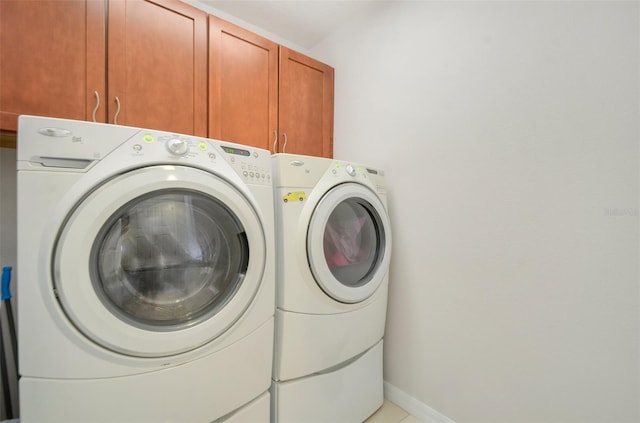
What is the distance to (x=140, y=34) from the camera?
1.16 metres

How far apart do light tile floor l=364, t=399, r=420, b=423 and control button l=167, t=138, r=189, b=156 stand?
1.53m

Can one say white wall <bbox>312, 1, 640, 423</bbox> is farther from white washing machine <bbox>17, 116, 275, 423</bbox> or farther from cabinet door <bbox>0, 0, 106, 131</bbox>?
cabinet door <bbox>0, 0, 106, 131</bbox>

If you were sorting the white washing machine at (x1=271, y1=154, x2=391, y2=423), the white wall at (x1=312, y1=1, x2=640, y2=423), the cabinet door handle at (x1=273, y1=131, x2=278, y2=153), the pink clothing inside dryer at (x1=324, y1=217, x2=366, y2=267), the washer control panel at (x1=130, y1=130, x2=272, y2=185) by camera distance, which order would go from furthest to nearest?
the cabinet door handle at (x1=273, y1=131, x2=278, y2=153) → the pink clothing inside dryer at (x1=324, y1=217, x2=366, y2=267) → the white washing machine at (x1=271, y1=154, x2=391, y2=423) → the white wall at (x1=312, y1=1, x2=640, y2=423) → the washer control panel at (x1=130, y1=130, x2=272, y2=185)

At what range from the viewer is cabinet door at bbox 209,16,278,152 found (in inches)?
52.9

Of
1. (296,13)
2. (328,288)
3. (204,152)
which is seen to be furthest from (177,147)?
(296,13)

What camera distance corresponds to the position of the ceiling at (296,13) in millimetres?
1627

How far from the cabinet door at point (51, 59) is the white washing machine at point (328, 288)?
0.78 meters

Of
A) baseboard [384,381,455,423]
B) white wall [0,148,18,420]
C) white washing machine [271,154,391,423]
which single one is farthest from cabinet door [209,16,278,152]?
baseboard [384,381,455,423]

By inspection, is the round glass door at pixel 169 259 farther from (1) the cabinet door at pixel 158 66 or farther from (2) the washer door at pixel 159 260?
(1) the cabinet door at pixel 158 66

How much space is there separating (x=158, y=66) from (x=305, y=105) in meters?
0.82

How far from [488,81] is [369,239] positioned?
889 millimetres

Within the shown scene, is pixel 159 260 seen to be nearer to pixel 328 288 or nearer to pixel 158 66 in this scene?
pixel 328 288

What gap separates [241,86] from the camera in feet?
4.70

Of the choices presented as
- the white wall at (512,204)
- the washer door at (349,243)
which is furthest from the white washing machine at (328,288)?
the white wall at (512,204)
